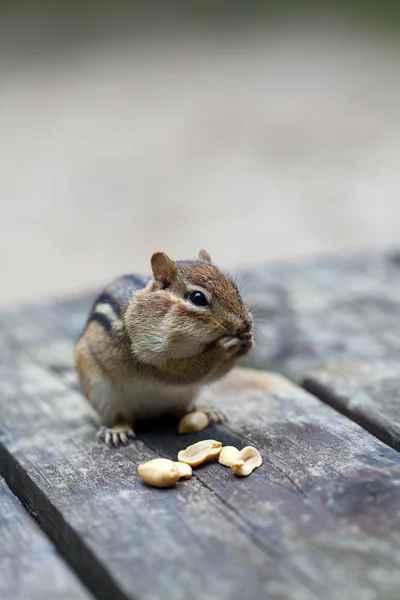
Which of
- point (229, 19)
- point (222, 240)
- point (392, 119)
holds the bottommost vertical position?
point (222, 240)

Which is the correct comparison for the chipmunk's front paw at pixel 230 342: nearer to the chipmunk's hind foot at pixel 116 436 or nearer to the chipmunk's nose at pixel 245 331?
the chipmunk's nose at pixel 245 331

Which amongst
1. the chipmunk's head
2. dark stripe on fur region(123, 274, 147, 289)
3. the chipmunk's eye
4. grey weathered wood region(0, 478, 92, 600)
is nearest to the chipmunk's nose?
the chipmunk's head

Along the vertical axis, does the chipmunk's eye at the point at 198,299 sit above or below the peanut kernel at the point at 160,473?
above

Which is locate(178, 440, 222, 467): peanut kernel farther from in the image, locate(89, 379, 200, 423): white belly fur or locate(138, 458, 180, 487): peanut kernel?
locate(89, 379, 200, 423): white belly fur

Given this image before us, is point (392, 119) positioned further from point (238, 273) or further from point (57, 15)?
point (238, 273)

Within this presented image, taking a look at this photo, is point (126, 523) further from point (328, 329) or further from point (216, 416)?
point (328, 329)

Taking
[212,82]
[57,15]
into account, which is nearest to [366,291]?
[212,82]

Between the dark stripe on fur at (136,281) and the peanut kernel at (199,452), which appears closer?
the peanut kernel at (199,452)

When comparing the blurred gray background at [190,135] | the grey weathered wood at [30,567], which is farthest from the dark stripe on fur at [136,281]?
the blurred gray background at [190,135]
